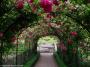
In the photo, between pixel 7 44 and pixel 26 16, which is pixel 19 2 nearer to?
pixel 26 16

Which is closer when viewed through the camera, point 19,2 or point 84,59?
point 19,2

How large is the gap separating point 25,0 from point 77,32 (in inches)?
272

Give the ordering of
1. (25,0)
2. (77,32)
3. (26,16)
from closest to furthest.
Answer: (25,0) → (26,16) → (77,32)

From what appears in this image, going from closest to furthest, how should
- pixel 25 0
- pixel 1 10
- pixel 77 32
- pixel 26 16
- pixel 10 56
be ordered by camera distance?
pixel 25 0, pixel 1 10, pixel 26 16, pixel 77 32, pixel 10 56

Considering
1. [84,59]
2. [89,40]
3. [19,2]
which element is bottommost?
[84,59]

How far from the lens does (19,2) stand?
26.6 feet

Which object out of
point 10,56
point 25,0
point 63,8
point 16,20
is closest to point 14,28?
point 16,20

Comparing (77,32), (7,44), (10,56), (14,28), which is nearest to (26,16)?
(14,28)

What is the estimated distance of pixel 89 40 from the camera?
13.8 m

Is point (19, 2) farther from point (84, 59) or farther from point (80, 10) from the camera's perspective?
point (84, 59)

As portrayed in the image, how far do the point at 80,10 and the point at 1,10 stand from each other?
9.89 ft

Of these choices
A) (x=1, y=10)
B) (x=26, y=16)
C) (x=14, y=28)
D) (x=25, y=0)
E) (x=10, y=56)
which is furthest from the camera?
(x=10, y=56)

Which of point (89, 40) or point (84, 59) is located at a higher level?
point (89, 40)

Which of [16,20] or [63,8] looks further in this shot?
[16,20]
